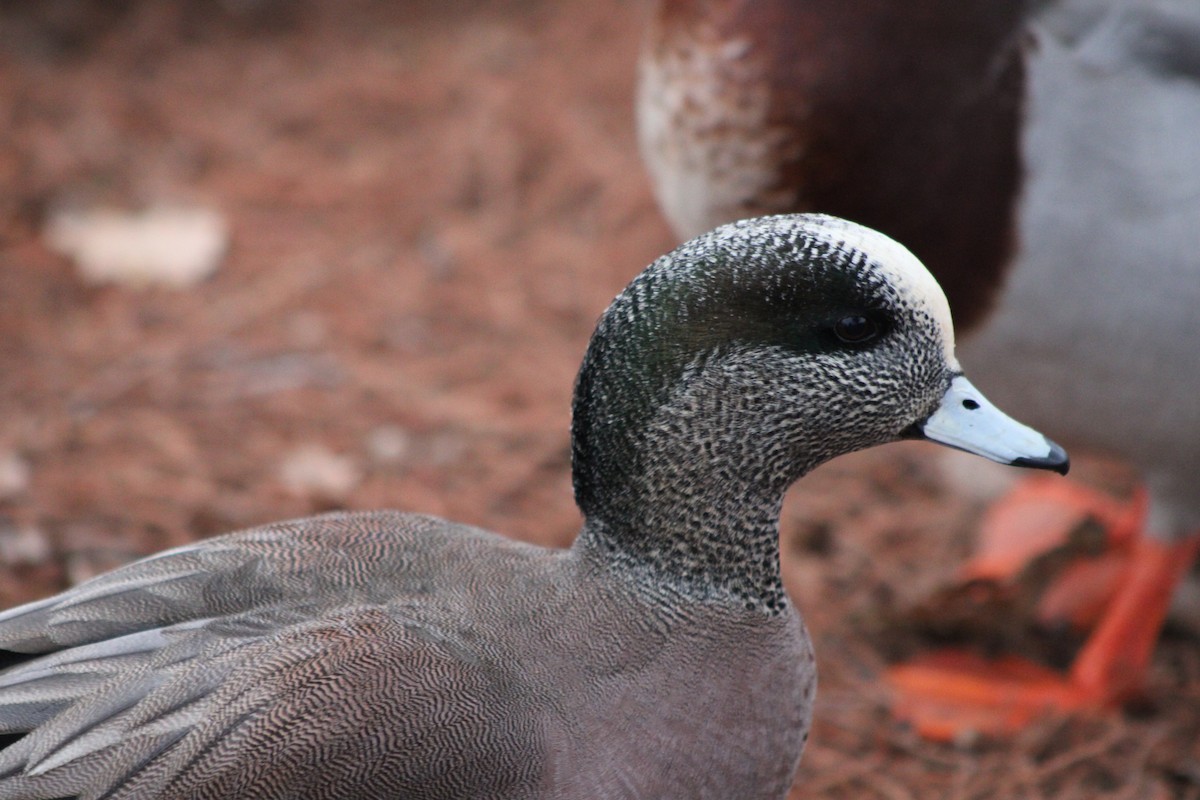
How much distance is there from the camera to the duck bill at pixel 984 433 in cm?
177

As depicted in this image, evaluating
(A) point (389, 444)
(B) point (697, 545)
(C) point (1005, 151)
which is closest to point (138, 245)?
(A) point (389, 444)

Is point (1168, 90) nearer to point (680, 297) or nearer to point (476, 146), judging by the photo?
point (680, 297)

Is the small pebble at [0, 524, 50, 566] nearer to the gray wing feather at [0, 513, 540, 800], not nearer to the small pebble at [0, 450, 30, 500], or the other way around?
the small pebble at [0, 450, 30, 500]

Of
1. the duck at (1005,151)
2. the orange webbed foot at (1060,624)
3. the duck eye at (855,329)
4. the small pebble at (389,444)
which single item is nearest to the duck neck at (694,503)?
the duck eye at (855,329)

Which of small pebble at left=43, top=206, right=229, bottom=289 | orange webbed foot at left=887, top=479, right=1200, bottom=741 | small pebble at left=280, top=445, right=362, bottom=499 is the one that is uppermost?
small pebble at left=43, top=206, right=229, bottom=289

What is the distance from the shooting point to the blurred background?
2887 mm

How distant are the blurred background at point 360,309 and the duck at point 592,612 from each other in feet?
3.01

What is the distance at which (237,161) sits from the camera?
4.50 meters

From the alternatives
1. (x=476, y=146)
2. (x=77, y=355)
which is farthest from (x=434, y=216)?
(x=77, y=355)

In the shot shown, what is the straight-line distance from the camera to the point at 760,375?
1.79 metres

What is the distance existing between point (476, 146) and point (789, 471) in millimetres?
2918

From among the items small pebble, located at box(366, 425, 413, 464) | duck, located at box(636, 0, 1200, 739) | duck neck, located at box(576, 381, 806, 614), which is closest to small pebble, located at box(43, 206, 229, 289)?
small pebble, located at box(366, 425, 413, 464)

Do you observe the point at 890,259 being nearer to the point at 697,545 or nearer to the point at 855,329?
the point at 855,329

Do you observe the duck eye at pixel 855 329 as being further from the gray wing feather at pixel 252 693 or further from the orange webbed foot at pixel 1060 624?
the orange webbed foot at pixel 1060 624
